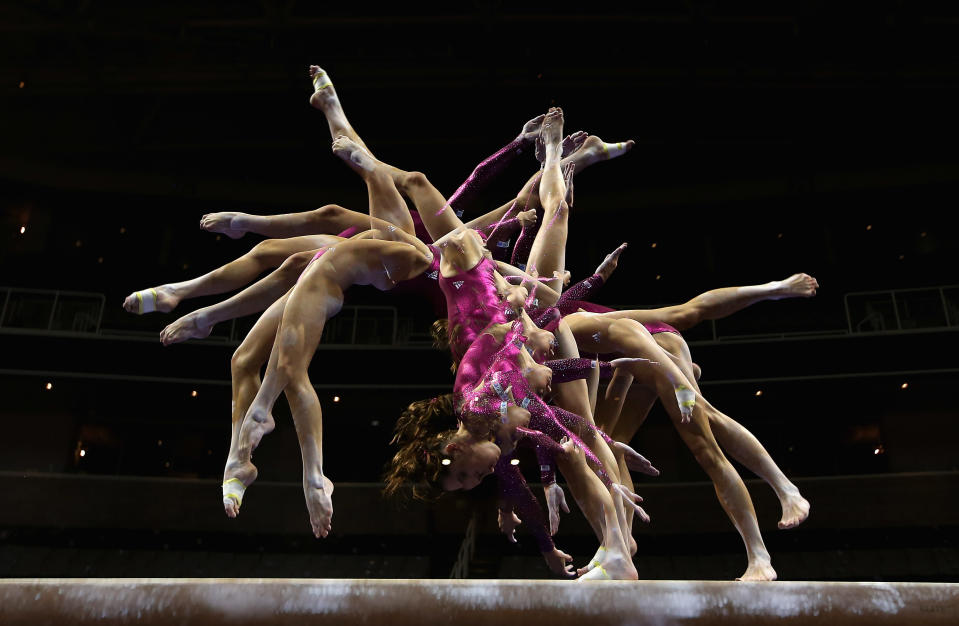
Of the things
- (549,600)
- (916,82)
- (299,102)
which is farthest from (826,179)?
(549,600)

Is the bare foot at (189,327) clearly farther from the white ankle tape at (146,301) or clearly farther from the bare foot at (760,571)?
the bare foot at (760,571)

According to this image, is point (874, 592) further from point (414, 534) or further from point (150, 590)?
point (414, 534)

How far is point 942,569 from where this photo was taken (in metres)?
9.38

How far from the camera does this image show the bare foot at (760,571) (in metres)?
3.21

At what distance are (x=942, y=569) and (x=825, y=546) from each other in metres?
1.32

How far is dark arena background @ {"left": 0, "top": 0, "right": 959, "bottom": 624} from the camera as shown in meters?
9.88

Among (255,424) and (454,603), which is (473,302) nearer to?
(255,424)

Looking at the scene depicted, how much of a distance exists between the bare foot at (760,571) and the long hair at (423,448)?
1.36 meters

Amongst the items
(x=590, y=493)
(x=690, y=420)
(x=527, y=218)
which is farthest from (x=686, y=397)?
(x=527, y=218)

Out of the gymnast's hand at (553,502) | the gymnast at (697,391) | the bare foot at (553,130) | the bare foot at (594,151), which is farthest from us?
the bare foot at (594,151)

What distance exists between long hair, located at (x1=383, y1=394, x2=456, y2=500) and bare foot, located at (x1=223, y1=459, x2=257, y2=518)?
67 centimetres

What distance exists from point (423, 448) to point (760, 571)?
1.53m

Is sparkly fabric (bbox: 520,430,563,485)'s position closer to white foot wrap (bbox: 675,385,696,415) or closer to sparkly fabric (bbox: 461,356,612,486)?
sparkly fabric (bbox: 461,356,612,486)

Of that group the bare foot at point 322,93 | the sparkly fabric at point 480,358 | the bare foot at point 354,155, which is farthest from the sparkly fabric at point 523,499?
the bare foot at point 322,93
